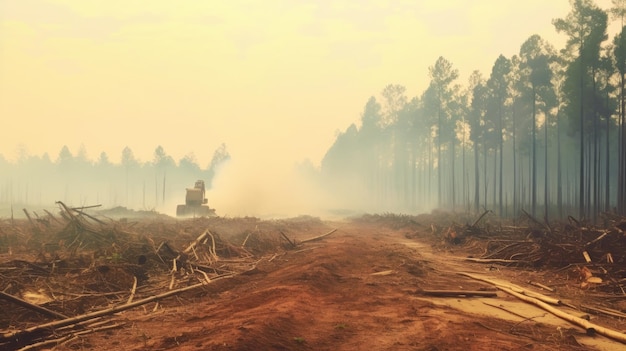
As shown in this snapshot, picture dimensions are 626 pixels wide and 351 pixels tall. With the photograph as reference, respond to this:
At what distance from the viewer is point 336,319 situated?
7.13 metres

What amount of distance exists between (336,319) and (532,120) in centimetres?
4074

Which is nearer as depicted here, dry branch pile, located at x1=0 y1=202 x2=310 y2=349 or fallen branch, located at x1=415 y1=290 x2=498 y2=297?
dry branch pile, located at x1=0 y1=202 x2=310 y2=349

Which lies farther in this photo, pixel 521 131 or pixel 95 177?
pixel 95 177

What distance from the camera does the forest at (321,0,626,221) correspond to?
1074 inches

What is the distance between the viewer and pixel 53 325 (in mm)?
6242

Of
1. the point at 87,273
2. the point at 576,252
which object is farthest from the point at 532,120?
the point at 87,273

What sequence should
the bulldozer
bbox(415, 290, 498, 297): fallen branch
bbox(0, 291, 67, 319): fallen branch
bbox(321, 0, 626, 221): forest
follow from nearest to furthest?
bbox(0, 291, 67, 319): fallen branch → bbox(415, 290, 498, 297): fallen branch → bbox(321, 0, 626, 221): forest → the bulldozer

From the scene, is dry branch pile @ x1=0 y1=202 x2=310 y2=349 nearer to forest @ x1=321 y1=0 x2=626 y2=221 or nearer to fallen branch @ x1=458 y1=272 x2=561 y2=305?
fallen branch @ x1=458 y1=272 x2=561 y2=305

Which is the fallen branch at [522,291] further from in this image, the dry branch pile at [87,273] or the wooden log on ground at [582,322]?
the dry branch pile at [87,273]

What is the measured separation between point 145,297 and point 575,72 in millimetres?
31781

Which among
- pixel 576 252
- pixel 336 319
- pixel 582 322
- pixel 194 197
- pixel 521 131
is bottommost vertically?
pixel 336 319

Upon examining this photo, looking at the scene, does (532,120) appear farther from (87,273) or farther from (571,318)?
(87,273)

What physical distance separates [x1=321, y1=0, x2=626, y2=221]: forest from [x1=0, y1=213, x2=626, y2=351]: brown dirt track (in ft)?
43.2

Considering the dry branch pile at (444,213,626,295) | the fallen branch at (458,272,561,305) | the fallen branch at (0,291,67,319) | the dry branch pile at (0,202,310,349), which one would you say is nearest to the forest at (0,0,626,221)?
the dry branch pile at (444,213,626,295)
